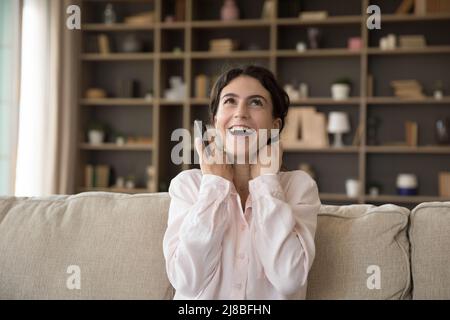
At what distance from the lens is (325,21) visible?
4727mm

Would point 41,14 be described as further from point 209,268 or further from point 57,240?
point 209,268

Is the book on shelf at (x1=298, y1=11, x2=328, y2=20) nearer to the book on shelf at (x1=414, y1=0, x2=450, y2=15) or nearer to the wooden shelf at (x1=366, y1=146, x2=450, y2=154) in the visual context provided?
the book on shelf at (x1=414, y1=0, x2=450, y2=15)

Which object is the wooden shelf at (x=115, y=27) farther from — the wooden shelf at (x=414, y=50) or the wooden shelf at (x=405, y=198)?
the wooden shelf at (x=405, y=198)

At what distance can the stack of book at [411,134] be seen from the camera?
470cm

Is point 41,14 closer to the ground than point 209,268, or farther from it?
farther from it

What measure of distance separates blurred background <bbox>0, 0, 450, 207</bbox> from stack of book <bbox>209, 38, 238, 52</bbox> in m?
0.01

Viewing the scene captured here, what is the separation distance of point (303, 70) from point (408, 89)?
3.04 feet

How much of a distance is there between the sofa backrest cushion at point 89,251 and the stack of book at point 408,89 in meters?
3.46

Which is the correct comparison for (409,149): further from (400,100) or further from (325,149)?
(325,149)

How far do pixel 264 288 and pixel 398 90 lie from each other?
3.66 m

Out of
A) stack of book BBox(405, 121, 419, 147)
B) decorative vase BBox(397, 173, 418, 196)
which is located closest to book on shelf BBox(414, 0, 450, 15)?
stack of book BBox(405, 121, 419, 147)
